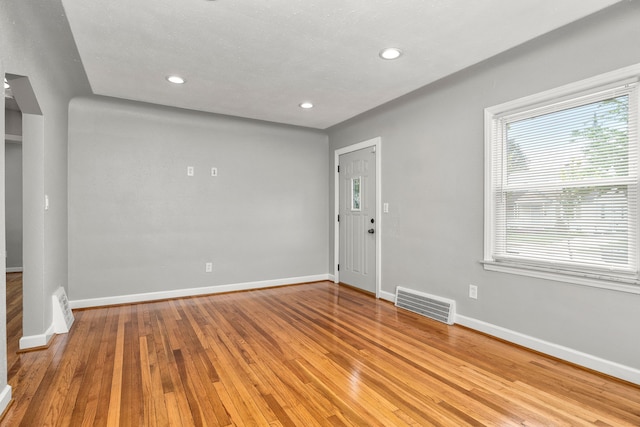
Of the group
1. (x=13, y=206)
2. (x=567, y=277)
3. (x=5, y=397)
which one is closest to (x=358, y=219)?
(x=567, y=277)

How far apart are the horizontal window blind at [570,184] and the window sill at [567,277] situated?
0.18 ft

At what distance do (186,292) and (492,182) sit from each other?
4.01m

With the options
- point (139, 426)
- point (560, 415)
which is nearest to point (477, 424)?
point (560, 415)

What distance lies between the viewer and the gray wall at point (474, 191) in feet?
7.56

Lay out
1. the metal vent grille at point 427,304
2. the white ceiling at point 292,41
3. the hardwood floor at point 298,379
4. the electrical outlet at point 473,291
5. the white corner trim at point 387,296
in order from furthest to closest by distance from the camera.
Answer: the white corner trim at point 387,296, the metal vent grille at point 427,304, the electrical outlet at point 473,291, the white ceiling at point 292,41, the hardwood floor at point 298,379

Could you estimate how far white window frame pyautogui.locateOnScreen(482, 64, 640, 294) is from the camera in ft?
7.27

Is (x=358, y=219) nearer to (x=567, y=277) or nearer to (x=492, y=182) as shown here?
(x=492, y=182)

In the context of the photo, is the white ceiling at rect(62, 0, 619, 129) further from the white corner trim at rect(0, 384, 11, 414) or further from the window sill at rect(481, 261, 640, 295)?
the white corner trim at rect(0, 384, 11, 414)

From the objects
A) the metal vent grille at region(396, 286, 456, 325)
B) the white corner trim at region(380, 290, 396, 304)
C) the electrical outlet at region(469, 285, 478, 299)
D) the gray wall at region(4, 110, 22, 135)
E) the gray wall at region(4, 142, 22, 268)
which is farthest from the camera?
the gray wall at region(4, 142, 22, 268)

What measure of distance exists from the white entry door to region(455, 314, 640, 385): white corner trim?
63.8 inches

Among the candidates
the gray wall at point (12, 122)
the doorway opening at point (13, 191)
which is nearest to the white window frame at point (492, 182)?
the doorway opening at point (13, 191)

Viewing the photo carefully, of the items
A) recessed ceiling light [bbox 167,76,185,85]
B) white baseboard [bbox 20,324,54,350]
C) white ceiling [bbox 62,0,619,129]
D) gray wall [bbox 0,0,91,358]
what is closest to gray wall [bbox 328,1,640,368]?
white ceiling [bbox 62,0,619,129]

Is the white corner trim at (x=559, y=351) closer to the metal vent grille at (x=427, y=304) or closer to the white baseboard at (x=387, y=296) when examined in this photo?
the metal vent grille at (x=427, y=304)

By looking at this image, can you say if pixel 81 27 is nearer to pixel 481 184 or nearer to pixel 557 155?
pixel 481 184
